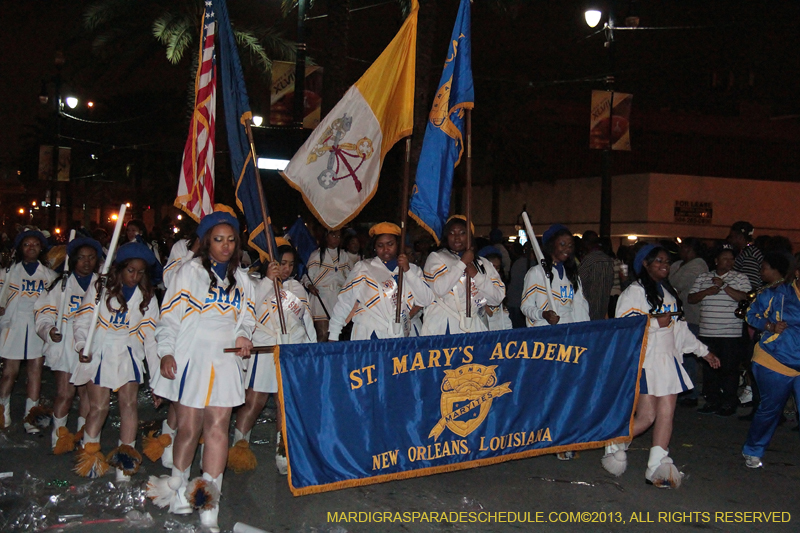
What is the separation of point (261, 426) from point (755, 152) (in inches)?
1408

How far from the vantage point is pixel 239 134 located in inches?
252

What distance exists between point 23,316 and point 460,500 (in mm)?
5154

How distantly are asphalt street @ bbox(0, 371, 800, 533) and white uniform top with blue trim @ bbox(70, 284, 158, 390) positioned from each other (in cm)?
81

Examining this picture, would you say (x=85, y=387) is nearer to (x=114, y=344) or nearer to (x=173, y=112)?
(x=114, y=344)

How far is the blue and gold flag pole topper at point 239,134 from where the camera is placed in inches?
252

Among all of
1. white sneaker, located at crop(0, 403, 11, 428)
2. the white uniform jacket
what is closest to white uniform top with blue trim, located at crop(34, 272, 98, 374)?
white sneaker, located at crop(0, 403, 11, 428)

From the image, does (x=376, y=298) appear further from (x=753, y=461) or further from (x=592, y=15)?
(x=592, y=15)

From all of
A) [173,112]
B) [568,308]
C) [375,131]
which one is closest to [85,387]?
[375,131]

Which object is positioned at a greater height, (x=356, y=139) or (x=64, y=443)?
(x=356, y=139)

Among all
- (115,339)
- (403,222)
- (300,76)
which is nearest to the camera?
(115,339)

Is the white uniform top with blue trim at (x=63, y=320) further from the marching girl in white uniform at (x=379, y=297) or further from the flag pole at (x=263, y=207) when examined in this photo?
the marching girl in white uniform at (x=379, y=297)

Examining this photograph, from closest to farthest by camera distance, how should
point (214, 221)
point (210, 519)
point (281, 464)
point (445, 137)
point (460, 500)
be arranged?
point (210, 519), point (214, 221), point (460, 500), point (281, 464), point (445, 137)

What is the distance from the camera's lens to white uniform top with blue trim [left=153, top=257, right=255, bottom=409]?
17.6 feet

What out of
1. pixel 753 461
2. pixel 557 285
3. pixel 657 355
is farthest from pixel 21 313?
pixel 753 461
